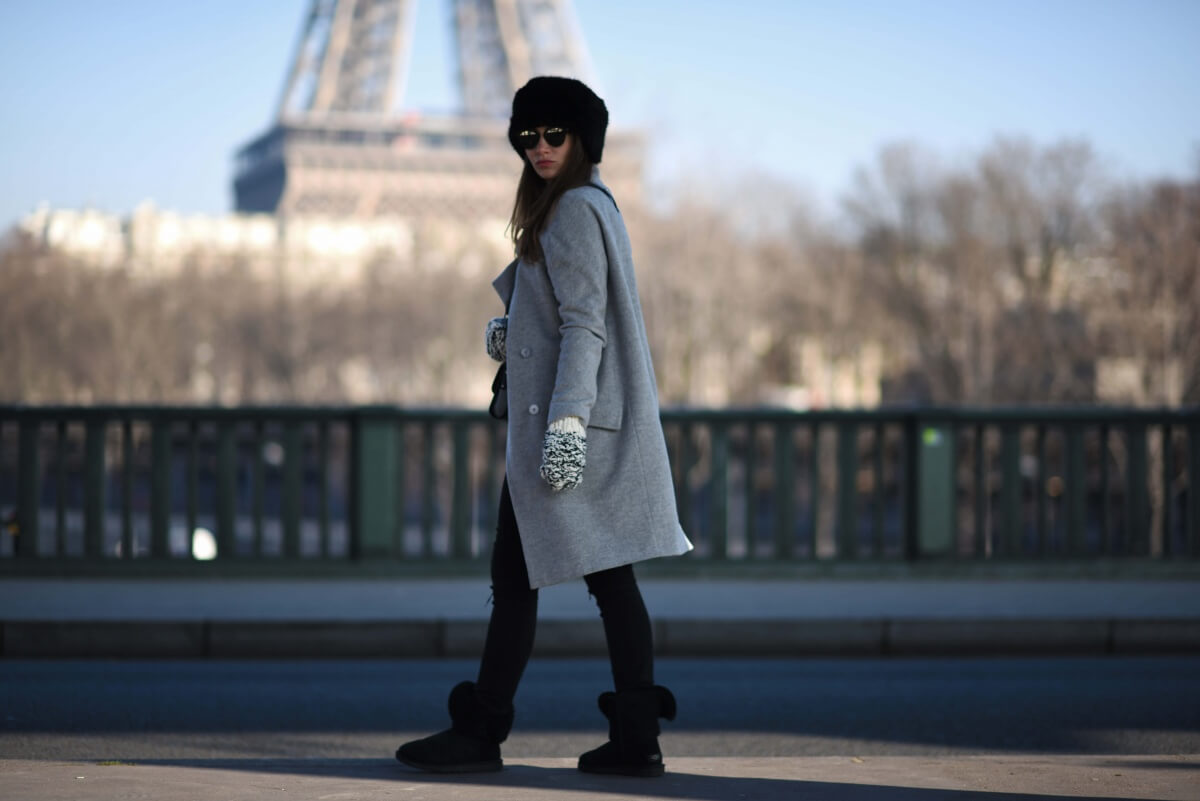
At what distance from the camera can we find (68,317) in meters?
62.5

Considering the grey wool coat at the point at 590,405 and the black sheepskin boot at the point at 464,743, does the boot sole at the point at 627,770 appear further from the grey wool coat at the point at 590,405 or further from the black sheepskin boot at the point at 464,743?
the grey wool coat at the point at 590,405

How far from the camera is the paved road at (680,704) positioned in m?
5.28

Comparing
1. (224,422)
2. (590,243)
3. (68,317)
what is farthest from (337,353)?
(590,243)

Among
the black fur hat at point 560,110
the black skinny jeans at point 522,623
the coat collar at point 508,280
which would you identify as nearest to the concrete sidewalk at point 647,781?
the black skinny jeans at point 522,623

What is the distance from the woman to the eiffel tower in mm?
93784

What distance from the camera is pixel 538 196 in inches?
170

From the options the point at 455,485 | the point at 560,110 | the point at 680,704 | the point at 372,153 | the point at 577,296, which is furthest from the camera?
the point at 372,153

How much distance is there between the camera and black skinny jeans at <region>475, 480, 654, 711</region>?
422 cm

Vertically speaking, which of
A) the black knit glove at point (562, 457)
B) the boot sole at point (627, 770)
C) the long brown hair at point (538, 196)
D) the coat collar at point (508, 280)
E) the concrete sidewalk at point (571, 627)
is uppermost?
the long brown hair at point (538, 196)

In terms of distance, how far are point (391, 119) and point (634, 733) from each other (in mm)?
111758

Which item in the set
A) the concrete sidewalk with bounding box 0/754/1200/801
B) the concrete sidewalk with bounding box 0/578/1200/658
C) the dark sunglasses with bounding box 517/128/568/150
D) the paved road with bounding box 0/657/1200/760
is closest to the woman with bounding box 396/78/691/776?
the dark sunglasses with bounding box 517/128/568/150

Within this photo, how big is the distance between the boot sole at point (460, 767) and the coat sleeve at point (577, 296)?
2.93 feet

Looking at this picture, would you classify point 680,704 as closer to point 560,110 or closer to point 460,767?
point 460,767

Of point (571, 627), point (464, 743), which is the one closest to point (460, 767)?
point (464, 743)
